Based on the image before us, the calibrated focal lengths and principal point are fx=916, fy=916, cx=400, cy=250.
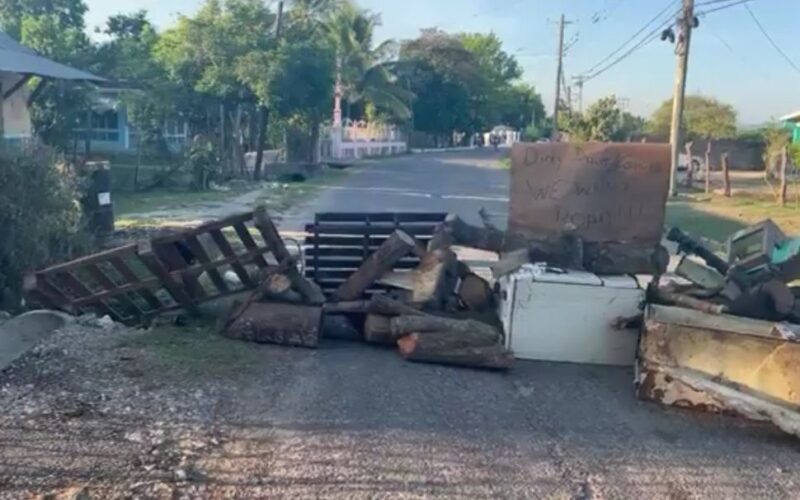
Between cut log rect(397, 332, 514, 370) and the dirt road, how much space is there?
92 millimetres

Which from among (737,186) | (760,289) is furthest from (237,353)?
(737,186)

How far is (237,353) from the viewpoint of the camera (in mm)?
6336

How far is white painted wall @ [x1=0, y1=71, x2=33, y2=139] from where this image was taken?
22938 millimetres

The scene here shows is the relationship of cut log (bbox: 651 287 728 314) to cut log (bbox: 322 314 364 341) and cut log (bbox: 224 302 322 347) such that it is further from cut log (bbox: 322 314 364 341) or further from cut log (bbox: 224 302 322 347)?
cut log (bbox: 224 302 322 347)

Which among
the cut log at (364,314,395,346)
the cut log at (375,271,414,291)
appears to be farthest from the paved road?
the cut log at (364,314,395,346)

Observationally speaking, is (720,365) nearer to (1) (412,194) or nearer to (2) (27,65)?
(2) (27,65)

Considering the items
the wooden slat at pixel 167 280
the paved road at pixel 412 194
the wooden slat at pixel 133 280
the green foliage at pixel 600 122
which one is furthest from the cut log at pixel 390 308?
the green foliage at pixel 600 122

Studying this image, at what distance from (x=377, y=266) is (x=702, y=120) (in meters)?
52.4

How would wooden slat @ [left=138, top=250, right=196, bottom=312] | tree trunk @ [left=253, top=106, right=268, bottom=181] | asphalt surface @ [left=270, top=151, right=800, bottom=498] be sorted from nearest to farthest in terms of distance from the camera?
asphalt surface @ [left=270, top=151, right=800, bottom=498], wooden slat @ [left=138, top=250, right=196, bottom=312], tree trunk @ [left=253, top=106, right=268, bottom=181]

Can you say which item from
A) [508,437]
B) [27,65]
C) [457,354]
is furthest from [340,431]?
[27,65]

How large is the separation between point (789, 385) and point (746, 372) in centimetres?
25

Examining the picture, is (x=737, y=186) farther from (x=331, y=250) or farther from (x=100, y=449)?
(x=100, y=449)

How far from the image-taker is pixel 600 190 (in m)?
7.38

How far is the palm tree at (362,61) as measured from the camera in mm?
51194
